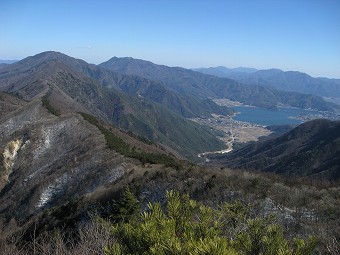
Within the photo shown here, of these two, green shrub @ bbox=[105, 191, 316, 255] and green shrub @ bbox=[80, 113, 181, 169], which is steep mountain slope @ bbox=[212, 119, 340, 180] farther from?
green shrub @ bbox=[105, 191, 316, 255]

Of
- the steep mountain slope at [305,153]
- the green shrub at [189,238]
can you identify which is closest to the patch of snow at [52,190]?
the green shrub at [189,238]

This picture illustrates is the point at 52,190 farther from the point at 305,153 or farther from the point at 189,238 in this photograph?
the point at 305,153

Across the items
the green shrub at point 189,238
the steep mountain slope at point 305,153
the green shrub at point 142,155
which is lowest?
the steep mountain slope at point 305,153

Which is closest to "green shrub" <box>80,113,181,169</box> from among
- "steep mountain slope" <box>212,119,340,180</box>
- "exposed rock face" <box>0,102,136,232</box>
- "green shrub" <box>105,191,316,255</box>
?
"exposed rock face" <box>0,102,136,232</box>

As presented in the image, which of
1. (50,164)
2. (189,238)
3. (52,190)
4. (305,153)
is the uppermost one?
(189,238)

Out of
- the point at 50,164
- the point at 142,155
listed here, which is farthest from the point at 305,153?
the point at 50,164

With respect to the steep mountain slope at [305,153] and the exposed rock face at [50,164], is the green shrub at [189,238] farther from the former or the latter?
the steep mountain slope at [305,153]

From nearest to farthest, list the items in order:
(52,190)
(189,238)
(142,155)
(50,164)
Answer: (189,238)
(52,190)
(142,155)
(50,164)

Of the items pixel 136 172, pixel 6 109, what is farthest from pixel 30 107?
pixel 136 172
